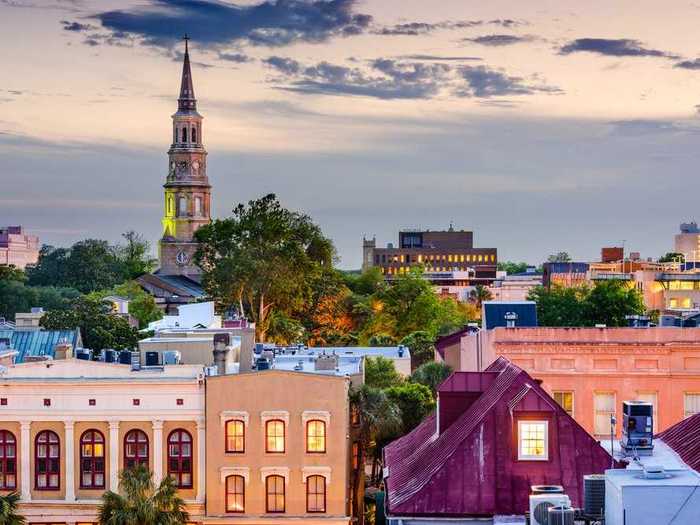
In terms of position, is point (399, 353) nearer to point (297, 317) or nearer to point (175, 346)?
point (175, 346)

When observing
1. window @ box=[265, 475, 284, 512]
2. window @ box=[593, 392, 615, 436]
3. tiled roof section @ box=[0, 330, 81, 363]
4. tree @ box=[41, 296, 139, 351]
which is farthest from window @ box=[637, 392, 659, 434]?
tree @ box=[41, 296, 139, 351]

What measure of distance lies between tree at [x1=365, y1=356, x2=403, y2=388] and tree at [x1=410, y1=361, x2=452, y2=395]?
1472 mm

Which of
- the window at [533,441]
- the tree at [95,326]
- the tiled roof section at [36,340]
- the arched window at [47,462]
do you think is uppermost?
the tree at [95,326]

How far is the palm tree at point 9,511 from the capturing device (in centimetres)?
4309

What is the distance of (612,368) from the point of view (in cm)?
4869

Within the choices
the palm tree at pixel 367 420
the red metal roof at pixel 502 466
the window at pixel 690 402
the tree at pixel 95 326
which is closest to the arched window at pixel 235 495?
the palm tree at pixel 367 420

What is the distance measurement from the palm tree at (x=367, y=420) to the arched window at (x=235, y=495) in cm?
858

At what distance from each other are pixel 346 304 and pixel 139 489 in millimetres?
123252

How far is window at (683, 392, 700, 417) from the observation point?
47875mm

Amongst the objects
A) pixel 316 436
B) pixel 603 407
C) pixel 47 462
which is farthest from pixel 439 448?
pixel 47 462

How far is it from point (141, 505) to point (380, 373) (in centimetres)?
3721

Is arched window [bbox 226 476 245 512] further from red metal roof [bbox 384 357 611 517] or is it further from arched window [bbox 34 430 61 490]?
red metal roof [bbox 384 357 611 517]

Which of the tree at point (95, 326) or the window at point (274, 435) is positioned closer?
the window at point (274, 435)

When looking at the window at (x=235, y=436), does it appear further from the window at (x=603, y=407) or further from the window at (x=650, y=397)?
the window at (x=650, y=397)
